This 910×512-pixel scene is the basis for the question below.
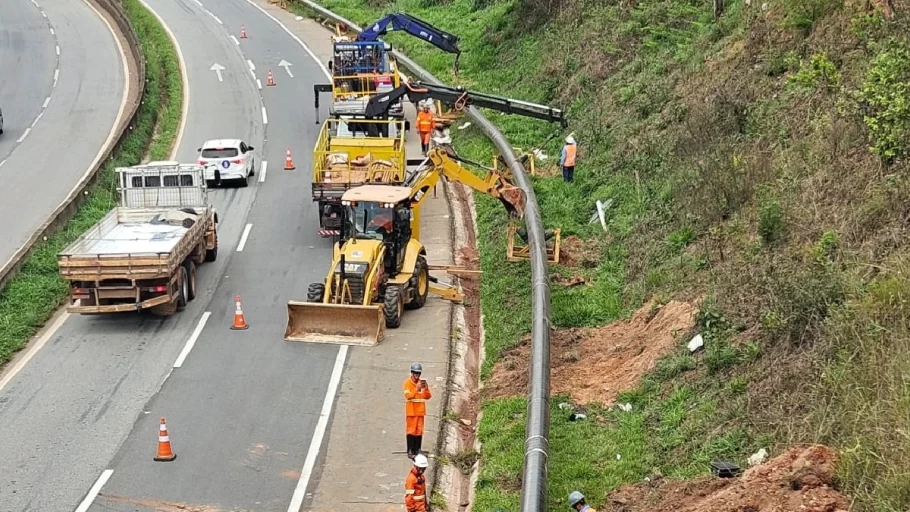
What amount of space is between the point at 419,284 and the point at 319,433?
6.43 meters

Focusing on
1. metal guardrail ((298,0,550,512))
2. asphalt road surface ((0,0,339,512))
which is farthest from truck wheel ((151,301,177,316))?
metal guardrail ((298,0,550,512))

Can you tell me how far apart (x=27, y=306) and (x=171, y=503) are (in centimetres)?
1020

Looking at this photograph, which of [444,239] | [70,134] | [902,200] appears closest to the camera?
[902,200]

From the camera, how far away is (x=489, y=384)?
855 inches

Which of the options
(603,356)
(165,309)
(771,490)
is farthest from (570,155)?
(771,490)

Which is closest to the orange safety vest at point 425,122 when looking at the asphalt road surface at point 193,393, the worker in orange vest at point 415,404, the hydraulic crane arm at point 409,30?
the asphalt road surface at point 193,393

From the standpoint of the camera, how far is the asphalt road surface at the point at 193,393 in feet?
58.9

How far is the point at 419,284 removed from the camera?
25703 millimetres

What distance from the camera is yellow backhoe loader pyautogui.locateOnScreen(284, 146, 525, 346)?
77.9 feet

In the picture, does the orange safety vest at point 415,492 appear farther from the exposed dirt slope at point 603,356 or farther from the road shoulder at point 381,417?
the exposed dirt slope at point 603,356

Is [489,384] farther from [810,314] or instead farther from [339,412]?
[810,314]

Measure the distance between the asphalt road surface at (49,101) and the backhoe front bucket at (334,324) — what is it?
9.29 metres

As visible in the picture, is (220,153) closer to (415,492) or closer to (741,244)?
(741,244)

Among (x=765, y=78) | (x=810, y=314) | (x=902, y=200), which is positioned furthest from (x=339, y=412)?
(x=765, y=78)
